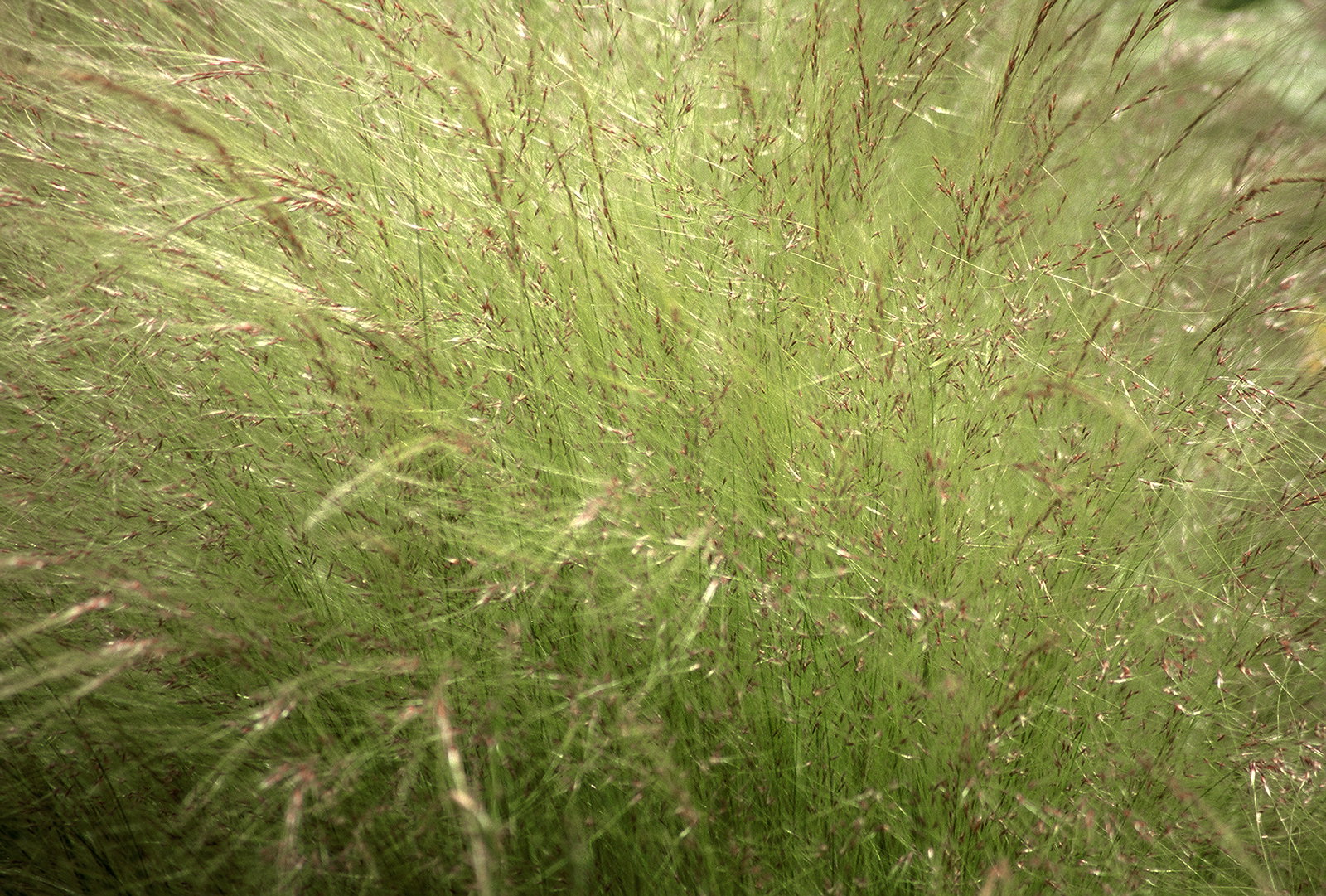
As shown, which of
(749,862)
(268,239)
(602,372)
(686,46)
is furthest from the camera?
(686,46)

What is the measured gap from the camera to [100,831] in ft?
3.75

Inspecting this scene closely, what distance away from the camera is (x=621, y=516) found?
112 centimetres

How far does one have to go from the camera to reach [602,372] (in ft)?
4.07

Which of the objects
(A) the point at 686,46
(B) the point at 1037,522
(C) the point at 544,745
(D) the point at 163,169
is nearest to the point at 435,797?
(C) the point at 544,745

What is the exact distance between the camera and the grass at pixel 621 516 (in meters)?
1.07

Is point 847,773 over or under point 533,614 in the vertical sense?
under

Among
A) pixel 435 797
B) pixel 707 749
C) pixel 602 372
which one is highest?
pixel 602 372

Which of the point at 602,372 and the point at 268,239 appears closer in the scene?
the point at 602,372

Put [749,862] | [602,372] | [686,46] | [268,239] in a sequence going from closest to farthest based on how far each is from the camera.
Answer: [749,862] → [602,372] → [268,239] → [686,46]

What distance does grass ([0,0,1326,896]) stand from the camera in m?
1.07

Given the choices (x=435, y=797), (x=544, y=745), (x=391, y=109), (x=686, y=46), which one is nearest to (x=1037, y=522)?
(x=544, y=745)

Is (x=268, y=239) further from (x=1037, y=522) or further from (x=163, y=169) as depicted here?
(x=1037, y=522)

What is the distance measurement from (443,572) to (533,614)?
0.12 metres

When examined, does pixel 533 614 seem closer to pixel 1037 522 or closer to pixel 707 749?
pixel 707 749
